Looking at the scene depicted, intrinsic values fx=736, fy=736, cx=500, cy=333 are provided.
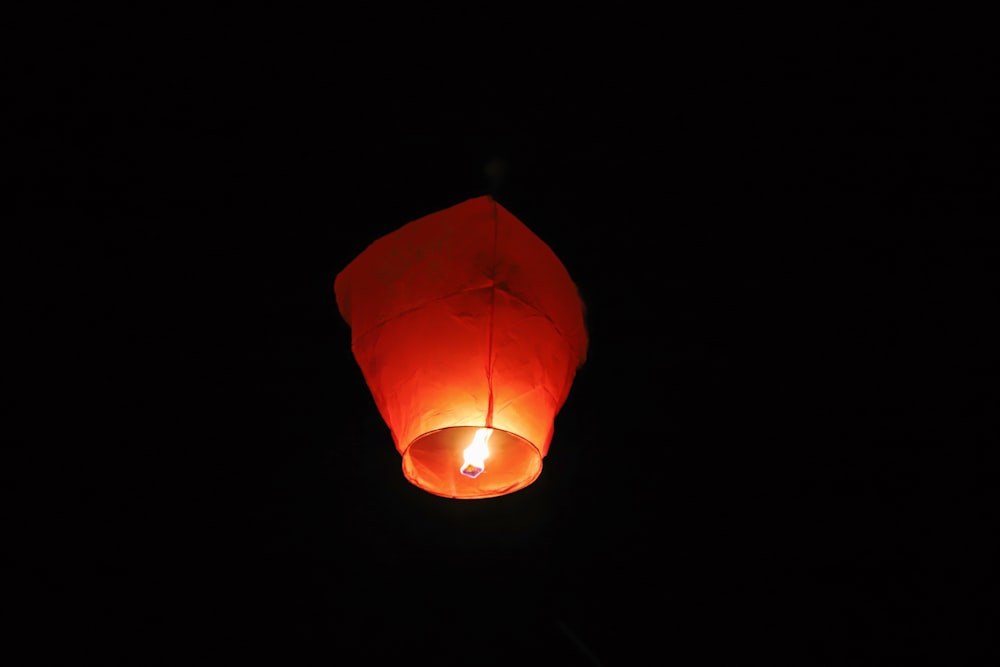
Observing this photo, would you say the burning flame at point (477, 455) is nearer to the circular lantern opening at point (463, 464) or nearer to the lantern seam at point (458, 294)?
the circular lantern opening at point (463, 464)

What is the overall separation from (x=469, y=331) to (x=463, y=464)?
347 millimetres

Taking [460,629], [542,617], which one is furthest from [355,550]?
[542,617]

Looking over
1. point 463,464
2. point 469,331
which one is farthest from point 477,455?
point 469,331

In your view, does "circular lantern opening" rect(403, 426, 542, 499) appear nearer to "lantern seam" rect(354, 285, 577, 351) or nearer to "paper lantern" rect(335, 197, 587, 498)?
"paper lantern" rect(335, 197, 587, 498)

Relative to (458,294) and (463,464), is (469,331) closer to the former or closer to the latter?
(458,294)

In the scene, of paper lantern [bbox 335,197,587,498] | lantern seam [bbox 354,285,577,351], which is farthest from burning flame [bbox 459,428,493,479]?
lantern seam [bbox 354,285,577,351]

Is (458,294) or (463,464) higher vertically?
(458,294)

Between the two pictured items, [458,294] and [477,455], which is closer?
[458,294]

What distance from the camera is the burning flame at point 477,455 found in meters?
1.43

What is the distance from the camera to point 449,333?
1.32m

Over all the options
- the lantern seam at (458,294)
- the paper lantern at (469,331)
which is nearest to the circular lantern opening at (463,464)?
the paper lantern at (469,331)

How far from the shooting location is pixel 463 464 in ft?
5.02

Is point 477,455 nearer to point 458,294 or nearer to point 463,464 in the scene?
point 463,464

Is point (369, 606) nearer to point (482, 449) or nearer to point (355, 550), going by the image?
point (355, 550)
